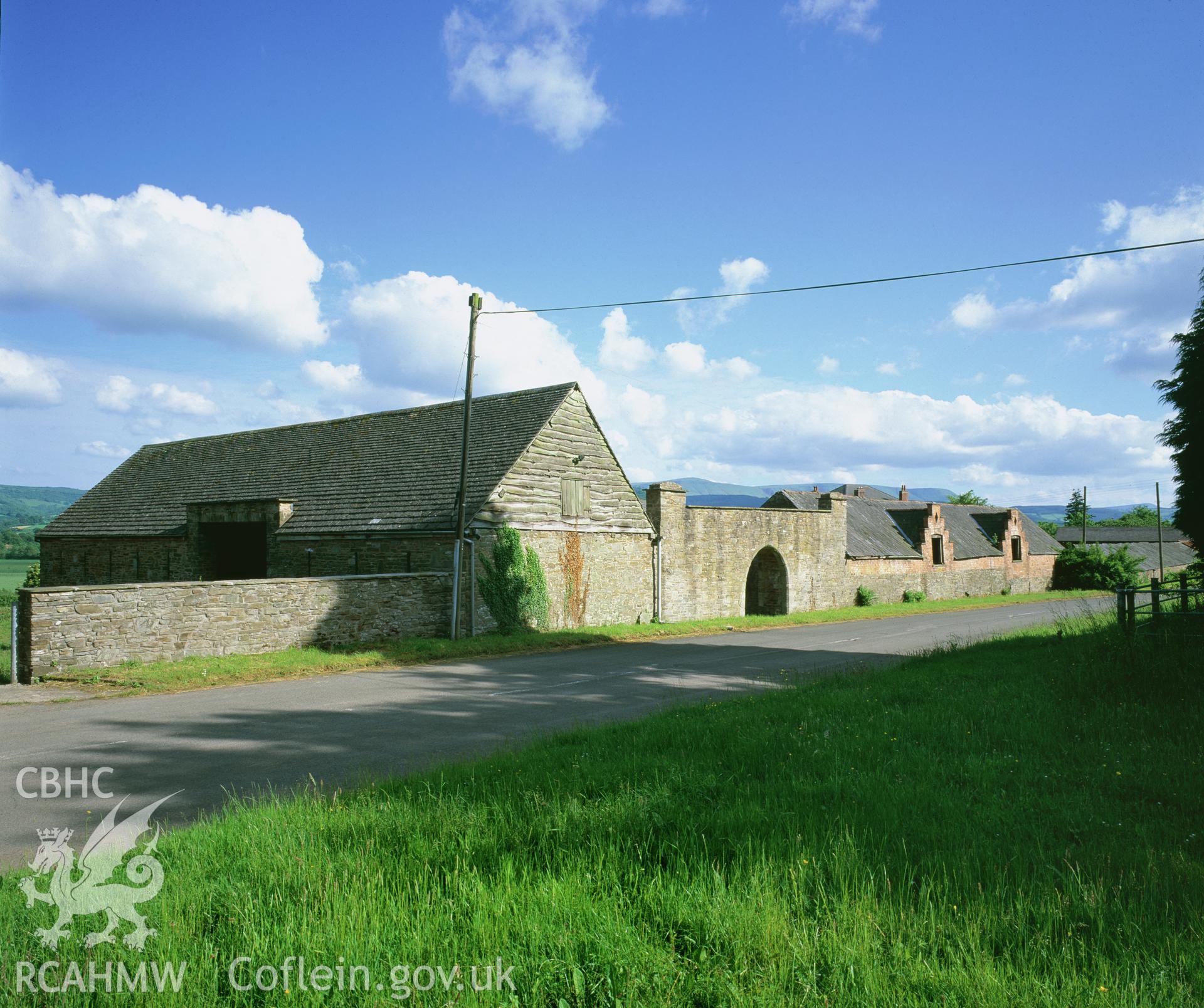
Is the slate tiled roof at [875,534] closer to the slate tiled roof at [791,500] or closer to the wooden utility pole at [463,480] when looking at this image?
the slate tiled roof at [791,500]

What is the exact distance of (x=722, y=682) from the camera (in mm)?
13961

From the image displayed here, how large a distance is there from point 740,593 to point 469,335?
53.9ft

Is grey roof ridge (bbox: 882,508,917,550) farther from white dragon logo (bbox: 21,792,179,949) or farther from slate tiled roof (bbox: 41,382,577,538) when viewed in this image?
white dragon logo (bbox: 21,792,179,949)

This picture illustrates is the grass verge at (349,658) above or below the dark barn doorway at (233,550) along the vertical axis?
below

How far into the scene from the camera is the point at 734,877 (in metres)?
4.48

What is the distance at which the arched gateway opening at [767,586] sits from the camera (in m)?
34.6

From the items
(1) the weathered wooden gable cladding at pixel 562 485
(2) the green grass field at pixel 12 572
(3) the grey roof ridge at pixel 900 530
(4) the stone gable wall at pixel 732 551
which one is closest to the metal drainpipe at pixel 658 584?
(4) the stone gable wall at pixel 732 551

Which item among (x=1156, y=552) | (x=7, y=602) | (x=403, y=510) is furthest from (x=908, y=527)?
(x=7, y=602)

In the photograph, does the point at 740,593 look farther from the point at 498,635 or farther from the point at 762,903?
the point at 762,903

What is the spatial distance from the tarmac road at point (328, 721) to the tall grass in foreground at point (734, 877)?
1652 millimetres

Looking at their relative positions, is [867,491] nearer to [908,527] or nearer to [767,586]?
[908,527]

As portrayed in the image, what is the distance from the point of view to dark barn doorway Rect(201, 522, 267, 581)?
28.5 meters

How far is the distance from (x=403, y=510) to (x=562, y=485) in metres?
5.04

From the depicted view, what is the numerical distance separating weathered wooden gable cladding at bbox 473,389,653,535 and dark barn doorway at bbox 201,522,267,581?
10560 millimetres
